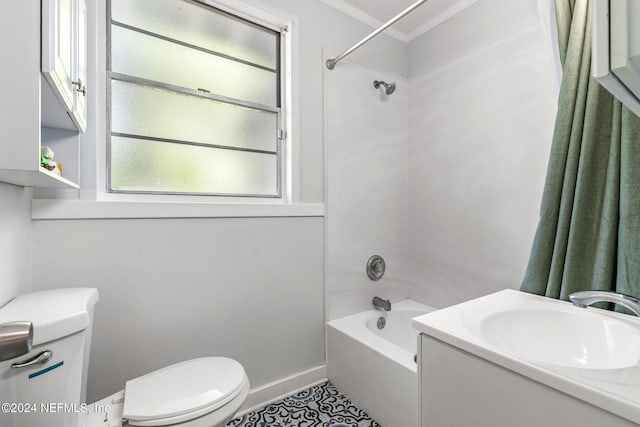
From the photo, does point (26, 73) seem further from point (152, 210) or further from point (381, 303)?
point (381, 303)

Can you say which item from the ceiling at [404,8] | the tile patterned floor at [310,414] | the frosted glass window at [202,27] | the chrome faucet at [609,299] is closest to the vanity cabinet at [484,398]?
the chrome faucet at [609,299]

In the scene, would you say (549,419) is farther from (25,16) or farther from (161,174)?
(161,174)

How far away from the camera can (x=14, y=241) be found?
991mm

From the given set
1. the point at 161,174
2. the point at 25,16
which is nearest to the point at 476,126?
the point at 161,174

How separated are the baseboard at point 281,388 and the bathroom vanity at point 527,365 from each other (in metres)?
1.07

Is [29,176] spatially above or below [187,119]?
below

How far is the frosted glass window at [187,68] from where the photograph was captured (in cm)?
142

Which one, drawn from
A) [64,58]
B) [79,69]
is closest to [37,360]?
[64,58]

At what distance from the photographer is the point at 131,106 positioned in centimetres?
144

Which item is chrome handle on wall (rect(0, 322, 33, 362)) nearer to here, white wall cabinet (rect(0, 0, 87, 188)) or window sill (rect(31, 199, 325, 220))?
white wall cabinet (rect(0, 0, 87, 188))

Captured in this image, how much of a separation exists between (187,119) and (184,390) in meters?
1.28

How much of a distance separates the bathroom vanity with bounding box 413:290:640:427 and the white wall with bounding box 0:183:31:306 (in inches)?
51.9

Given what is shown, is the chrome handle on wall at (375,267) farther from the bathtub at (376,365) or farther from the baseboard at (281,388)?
the baseboard at (281,388)

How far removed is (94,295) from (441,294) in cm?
206
